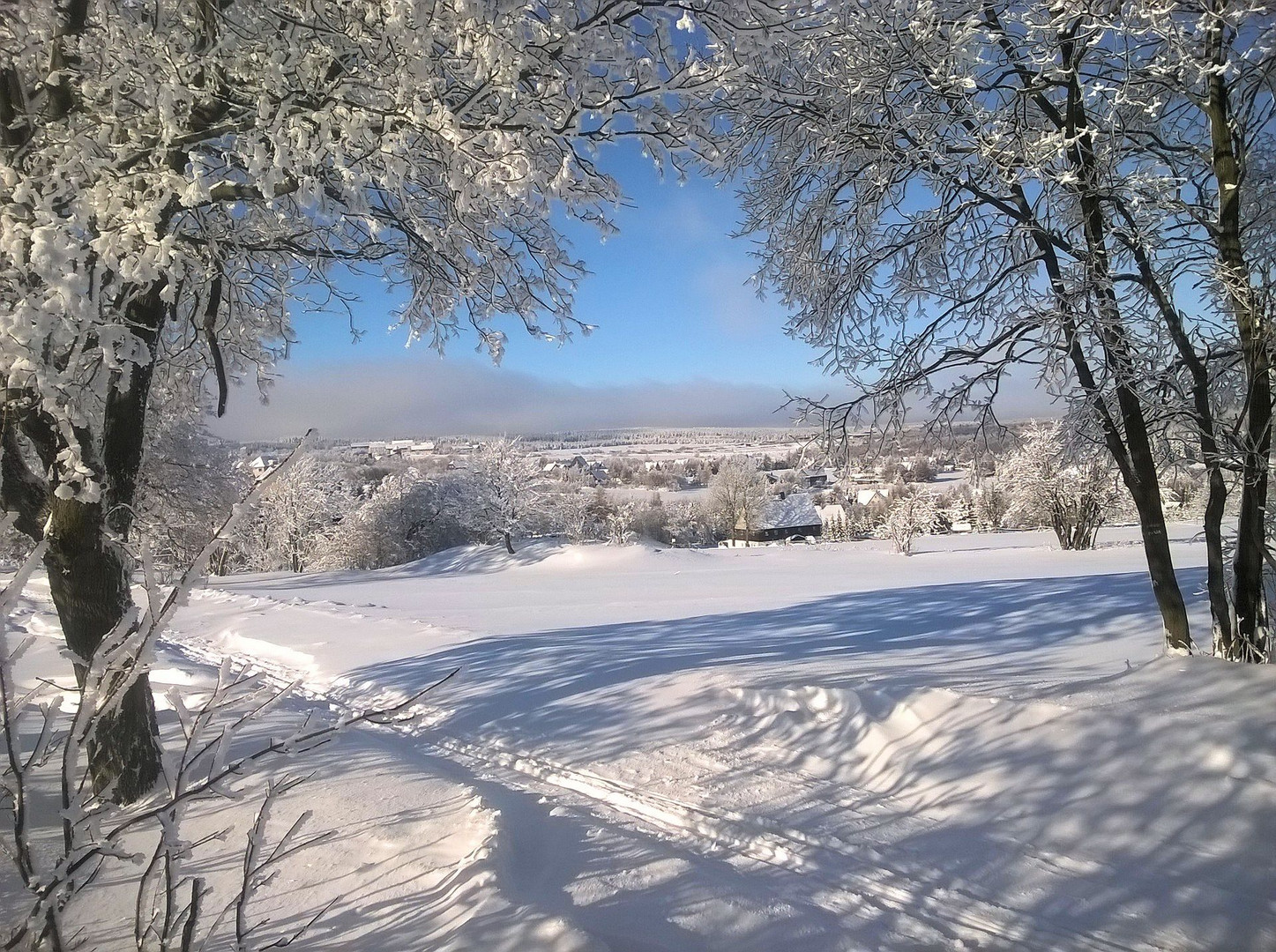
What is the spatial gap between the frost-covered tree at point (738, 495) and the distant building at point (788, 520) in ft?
7.87

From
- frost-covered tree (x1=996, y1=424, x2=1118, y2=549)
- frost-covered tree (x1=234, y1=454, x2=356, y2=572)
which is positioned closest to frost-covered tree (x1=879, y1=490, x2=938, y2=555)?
frost-covered tree (x1=996, y1=424, x2=1118, y2=549)

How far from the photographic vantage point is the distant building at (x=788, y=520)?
56.9 metres

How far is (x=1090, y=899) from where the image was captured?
3.15 m

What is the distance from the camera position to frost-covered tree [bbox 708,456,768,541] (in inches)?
2074

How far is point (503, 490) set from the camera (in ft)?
119

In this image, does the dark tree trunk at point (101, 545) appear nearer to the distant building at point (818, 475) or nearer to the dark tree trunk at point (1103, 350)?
the distant building at point (818, 475)

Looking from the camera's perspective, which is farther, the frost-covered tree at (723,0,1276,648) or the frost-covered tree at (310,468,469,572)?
the frost-covered tree at (310,468,469,572)

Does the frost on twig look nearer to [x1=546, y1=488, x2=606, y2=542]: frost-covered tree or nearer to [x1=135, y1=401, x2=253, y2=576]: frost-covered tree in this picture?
[x1=135, y1=401, x2=253, y2=576]: frost-covered tree

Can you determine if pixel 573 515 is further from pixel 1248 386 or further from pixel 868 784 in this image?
pixel 868 784

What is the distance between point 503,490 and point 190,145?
3316cm

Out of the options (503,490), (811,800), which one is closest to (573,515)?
(503,490)

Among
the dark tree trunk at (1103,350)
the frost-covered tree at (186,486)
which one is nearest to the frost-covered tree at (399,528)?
the frost-covered tree at (186,486)

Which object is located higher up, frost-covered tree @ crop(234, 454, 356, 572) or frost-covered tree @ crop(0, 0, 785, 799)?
frost-covered tree @ crop(0, 0, 785, 799)

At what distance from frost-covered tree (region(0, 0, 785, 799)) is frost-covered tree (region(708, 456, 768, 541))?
49.0 metres
